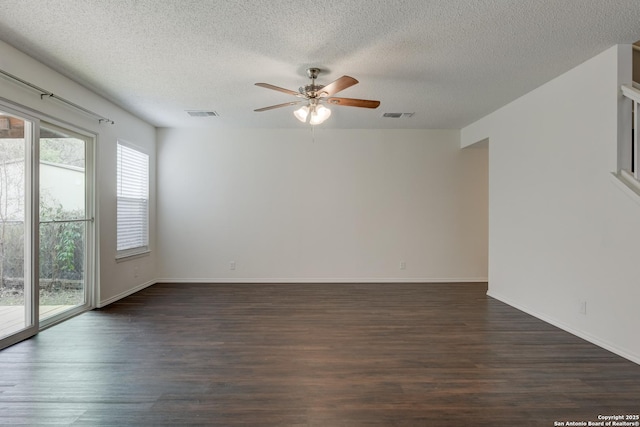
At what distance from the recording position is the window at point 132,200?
4602mm

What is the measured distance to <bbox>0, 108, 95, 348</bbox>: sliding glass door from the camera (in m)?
2.92

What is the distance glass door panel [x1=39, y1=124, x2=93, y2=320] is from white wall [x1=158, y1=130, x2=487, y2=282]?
166 cm

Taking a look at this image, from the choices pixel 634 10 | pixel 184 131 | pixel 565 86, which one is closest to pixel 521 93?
pixel 565 86

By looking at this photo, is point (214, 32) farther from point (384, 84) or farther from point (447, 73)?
point (447, 73)

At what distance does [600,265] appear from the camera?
2.91 metres

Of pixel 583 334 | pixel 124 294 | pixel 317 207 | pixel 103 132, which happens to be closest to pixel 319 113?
pixel 317 207

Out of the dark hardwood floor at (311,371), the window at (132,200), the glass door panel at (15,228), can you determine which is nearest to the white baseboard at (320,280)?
the window at (132,200)

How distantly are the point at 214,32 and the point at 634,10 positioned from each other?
Result: 316 centimetres

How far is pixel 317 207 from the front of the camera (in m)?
5.63

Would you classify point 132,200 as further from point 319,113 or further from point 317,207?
point 319,113

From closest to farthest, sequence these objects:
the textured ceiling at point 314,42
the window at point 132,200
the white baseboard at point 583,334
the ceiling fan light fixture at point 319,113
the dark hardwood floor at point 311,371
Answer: the dark hardwood floor at point 311,371 < the textured ceiling at point 314,42 < the white baseboard at point 583,334 < the ceiling fan light fixture at point 319,113 < the window at point 132,200

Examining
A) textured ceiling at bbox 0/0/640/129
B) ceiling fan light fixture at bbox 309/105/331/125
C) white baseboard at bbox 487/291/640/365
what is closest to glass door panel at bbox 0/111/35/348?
textured ceiling at bbox 0/0/640/129

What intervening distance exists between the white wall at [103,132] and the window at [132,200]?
154mm

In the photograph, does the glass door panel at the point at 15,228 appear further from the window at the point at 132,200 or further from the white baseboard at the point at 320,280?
the white baseboard at the point at 320,280
